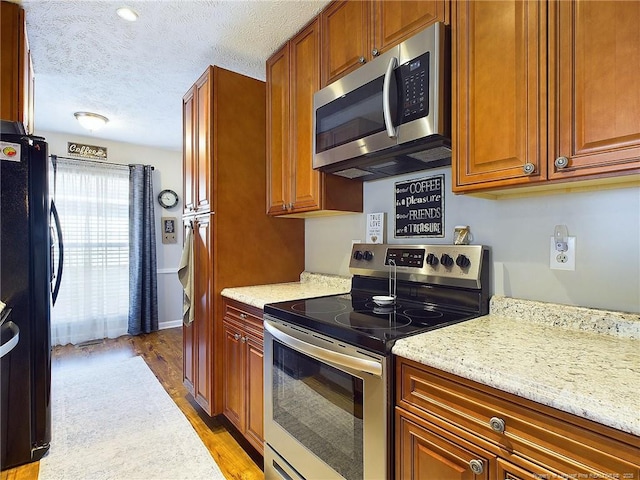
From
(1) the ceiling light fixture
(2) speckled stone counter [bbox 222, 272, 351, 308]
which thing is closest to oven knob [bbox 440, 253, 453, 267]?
(2) speckled stone counter [bbox 222, 272, 351, 308]

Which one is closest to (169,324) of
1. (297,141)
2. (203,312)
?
(203,312)

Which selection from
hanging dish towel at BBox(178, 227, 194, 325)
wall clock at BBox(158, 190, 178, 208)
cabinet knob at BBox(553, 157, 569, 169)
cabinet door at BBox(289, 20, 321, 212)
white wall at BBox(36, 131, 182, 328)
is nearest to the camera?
cabinet knob at BBox(553, 157, 569, 169)

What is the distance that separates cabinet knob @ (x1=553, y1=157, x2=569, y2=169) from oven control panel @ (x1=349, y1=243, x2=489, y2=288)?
0.48 meters

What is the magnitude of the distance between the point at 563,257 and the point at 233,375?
1744mm

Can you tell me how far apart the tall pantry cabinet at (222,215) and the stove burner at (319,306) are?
0.72 metres

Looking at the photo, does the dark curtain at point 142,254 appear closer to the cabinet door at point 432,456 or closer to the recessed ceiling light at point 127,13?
the recessed ceiling light at point 127,13

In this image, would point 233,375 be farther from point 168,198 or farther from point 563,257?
point 168,198

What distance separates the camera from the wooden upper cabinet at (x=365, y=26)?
137 cm

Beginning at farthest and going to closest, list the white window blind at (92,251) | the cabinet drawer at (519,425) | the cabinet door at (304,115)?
1. the white window blind at (92,251)
2. the cabinet door at (304,115)
3. the cabinet drawer at (519,425)

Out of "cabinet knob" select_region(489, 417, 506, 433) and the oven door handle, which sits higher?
the oven door handle

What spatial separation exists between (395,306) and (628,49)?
3.78 feet

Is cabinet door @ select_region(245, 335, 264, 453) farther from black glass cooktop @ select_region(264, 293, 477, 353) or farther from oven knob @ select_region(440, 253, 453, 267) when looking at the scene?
oven knob @ select_region(440, 253, 453, 267)

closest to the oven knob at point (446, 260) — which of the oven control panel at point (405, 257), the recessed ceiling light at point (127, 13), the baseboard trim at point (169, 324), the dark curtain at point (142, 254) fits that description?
the oven control panel at point (405, 257)

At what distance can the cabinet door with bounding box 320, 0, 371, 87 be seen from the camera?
1609mm
